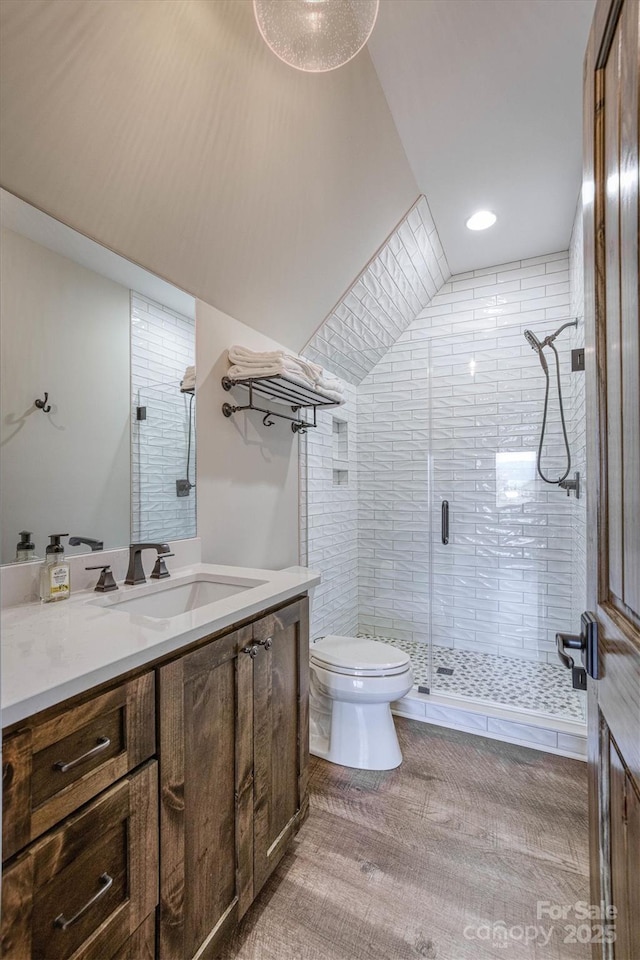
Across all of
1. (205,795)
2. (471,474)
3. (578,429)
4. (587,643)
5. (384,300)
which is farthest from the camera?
(471,474)

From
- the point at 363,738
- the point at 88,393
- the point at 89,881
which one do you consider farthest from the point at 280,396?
the point at 89,881

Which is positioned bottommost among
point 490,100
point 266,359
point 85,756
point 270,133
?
point 85,756

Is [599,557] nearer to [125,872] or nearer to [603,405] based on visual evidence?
[603,405]

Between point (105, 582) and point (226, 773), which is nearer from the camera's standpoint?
point (226, 773)

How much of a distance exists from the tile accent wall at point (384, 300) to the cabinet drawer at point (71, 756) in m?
2.04

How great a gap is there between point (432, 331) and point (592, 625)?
8.95ft

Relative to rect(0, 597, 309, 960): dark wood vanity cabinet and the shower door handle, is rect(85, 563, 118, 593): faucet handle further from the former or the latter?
the shower door handle

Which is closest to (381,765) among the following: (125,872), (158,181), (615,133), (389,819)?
(389,819)

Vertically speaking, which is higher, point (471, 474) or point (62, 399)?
point (62, 399)

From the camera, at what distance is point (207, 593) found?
153 centimetres

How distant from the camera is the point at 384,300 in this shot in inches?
105

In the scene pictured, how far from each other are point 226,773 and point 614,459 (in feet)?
3.64

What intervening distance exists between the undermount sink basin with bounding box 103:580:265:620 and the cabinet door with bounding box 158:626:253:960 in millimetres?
356

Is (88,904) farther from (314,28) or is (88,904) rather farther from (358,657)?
(314,28)
